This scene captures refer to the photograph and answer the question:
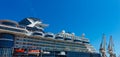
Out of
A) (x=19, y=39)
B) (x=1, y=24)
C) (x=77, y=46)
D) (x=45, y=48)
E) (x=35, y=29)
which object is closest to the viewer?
(x=1, y=24)

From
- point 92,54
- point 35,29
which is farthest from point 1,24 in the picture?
point 92,54

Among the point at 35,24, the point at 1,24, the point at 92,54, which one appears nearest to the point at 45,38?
the point at 35,24

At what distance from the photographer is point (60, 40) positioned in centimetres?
9456

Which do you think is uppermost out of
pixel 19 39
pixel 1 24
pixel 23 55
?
pixel 1 24

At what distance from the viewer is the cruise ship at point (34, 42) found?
7194 centimetres

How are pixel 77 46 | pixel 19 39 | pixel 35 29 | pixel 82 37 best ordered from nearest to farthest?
pixel 19 39 < pixel 35 29 < pixel 77 46 < pixel 82 37

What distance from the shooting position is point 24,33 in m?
78.3

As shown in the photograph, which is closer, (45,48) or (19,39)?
(19,39)

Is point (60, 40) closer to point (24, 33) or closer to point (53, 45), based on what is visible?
point (53, 45)

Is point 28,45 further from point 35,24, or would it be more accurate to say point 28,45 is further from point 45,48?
point 35,24

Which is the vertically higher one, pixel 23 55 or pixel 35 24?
pixel 35 24

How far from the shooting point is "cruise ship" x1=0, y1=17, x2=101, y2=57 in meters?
71.9

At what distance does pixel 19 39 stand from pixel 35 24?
18586 mm

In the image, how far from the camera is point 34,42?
82.1 m
